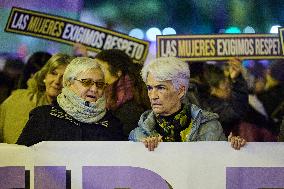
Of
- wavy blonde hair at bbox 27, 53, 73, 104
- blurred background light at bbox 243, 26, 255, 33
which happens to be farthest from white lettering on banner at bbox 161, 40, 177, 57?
wavy blonde hair at bbox 27, 53, 73, 104

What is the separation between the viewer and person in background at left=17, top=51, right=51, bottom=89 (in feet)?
15.4

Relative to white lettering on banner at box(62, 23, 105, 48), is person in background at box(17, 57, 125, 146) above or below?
below

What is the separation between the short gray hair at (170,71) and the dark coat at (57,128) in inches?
16.0

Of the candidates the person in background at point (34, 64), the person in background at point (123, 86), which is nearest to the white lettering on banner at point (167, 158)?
the person in background at point (123, 86)

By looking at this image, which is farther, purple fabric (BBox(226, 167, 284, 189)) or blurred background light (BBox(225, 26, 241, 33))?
blurred background light (BBox(225, 26, 241, 33))

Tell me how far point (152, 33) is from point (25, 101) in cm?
93

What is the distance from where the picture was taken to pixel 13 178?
4074mm

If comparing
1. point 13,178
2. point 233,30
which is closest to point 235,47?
point 233,30

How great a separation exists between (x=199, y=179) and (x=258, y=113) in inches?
36.4

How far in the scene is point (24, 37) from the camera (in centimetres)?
474

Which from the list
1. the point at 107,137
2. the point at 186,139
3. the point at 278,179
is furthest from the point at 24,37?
the point at 278,179

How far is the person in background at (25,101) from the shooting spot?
468cm

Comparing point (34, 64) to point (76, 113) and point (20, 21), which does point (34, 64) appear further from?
point (76, 113)

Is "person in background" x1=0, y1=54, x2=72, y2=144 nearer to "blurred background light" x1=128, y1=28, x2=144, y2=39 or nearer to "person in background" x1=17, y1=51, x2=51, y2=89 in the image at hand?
"person in background" x1=17, y1=51, x2=51, y2=89
